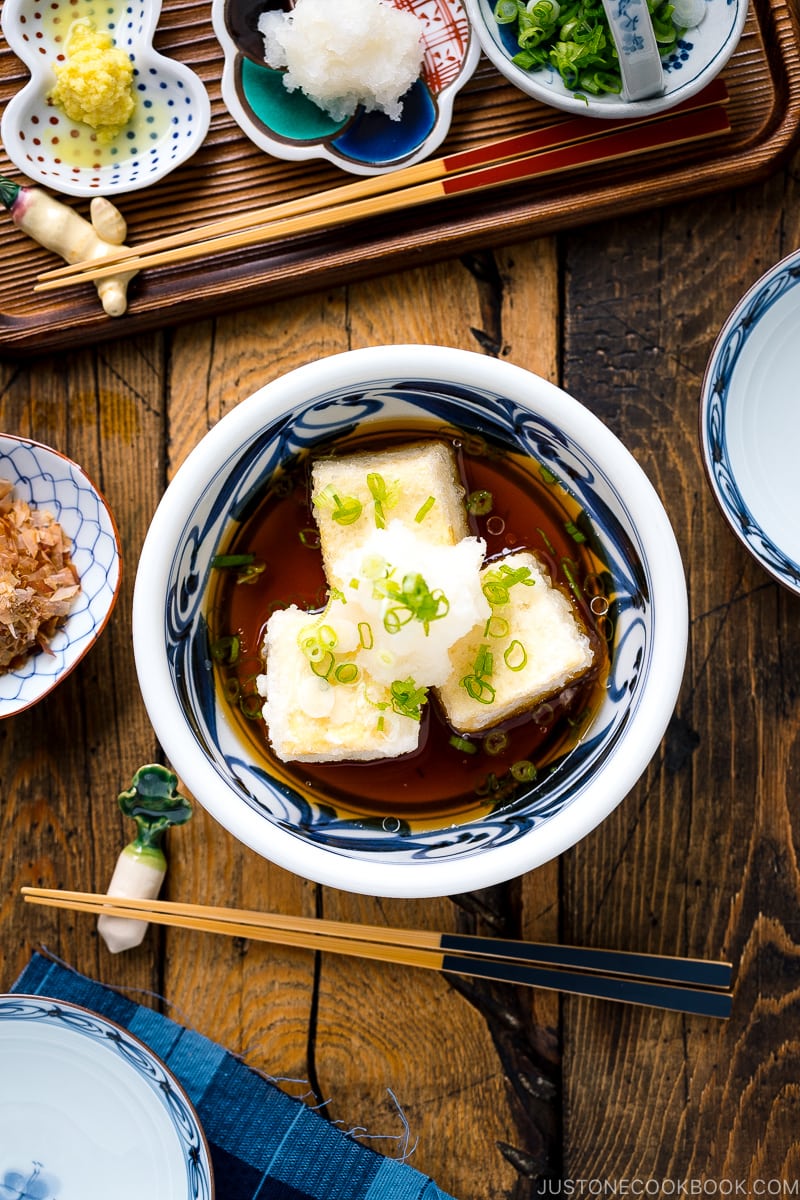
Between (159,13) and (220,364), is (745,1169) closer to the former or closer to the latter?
(220,364)

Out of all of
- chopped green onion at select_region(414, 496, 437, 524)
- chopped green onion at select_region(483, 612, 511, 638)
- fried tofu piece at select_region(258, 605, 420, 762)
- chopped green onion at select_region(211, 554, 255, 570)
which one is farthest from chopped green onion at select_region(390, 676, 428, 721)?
chopped green onion at select_region(211, 554, 255, 570)

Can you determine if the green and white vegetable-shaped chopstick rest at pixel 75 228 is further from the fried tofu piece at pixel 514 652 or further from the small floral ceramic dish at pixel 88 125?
the fried tofu piece at pixel 514 652

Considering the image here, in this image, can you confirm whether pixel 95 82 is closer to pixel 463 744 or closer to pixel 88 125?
pixel 88 125

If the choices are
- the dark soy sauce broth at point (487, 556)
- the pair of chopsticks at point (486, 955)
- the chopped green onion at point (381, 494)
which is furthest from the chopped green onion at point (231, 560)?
the pair of chopsticks at point (486, 955)

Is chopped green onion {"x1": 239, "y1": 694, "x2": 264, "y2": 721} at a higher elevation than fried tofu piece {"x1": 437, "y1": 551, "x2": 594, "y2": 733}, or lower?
lower

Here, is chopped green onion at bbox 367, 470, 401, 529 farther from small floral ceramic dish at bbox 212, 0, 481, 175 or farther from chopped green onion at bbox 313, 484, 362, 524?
small floral ceramic dish at bbox 212, 0, 481, 175
